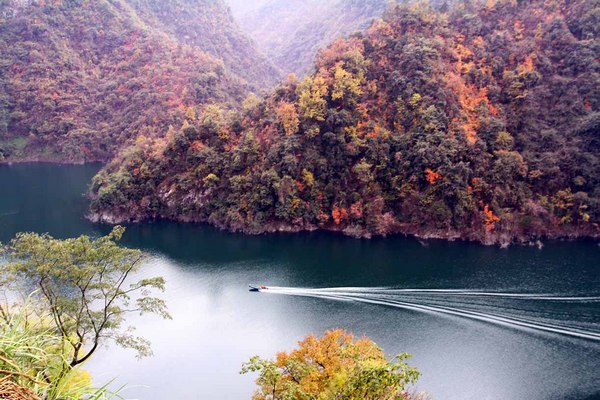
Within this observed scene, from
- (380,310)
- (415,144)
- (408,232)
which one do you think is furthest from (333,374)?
(415,144)

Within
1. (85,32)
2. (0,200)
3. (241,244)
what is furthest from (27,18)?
(241,244)

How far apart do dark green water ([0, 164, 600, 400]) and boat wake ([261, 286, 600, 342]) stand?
0.10m

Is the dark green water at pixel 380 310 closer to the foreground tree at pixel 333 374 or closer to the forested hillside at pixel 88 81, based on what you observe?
the foreground tree at pixel 333 374

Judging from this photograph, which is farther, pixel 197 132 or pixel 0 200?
pixel 0 200

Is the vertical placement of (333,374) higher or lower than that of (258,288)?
lower

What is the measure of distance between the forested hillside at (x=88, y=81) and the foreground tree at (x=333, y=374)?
174 ft

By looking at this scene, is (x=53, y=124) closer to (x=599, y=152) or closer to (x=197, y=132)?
(x=197, y=132)

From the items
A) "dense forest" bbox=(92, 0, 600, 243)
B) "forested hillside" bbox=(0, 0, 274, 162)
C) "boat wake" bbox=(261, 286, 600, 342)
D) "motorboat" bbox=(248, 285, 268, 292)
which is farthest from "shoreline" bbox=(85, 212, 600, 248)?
"forested hillside" bbox=(0, 0, 274, 162)

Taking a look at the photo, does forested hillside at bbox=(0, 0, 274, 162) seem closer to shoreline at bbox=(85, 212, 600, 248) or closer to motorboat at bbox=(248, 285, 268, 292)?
shoreline at bbox=(85, 212, 600, 248)

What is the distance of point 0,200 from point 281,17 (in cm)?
11971

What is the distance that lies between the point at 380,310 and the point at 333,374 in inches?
537

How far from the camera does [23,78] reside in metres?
73.9

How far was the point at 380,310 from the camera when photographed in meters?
29.5

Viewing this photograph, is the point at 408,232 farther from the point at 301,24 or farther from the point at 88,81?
the point at 301,24
